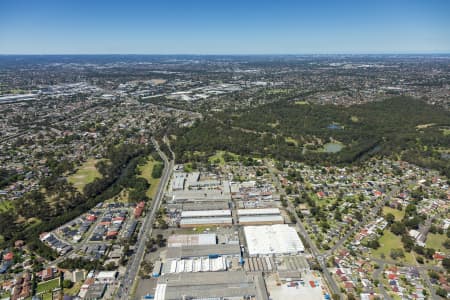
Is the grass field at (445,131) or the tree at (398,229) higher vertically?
the grass field at (445,131)

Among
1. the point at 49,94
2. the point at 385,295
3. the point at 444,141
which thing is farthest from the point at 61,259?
the point at 49,94

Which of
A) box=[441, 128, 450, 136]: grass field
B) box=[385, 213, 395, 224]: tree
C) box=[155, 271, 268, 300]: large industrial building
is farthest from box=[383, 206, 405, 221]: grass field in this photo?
box=[441, 128, 450, 136]: grass field

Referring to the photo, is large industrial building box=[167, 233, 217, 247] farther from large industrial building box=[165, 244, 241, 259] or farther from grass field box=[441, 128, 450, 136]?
grass field box=[441, 128, 450, 136]

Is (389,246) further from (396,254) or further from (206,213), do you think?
(206,213)

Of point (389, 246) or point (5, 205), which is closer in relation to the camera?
point (389, 246)

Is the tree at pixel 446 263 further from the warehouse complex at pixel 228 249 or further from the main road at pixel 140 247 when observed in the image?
the main road at pixel 140 247

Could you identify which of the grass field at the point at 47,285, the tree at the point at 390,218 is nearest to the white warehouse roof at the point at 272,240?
the tree at the point at 390,218

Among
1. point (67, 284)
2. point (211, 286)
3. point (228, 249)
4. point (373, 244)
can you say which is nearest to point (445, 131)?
point (373, 244)
